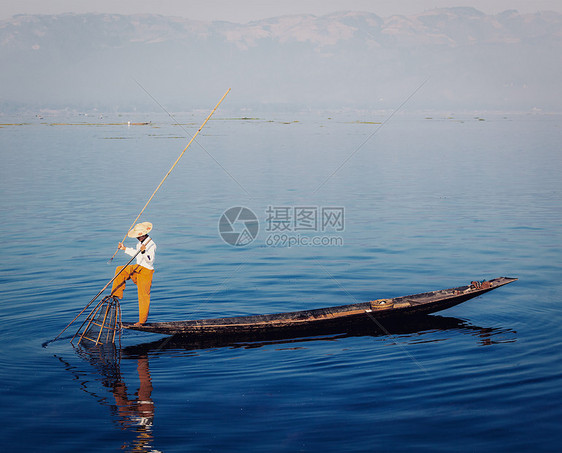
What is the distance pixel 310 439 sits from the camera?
8.96m

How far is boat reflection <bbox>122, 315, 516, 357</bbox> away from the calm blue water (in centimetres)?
7

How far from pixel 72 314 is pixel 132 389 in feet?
14.0

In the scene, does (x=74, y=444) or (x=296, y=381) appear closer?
(x=74, y=444)

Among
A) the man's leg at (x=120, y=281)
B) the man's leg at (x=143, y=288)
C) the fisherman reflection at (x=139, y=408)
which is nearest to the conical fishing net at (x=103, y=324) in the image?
the man's leg at (x=120, y=281)

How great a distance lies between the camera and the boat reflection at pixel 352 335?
1262 centimetres

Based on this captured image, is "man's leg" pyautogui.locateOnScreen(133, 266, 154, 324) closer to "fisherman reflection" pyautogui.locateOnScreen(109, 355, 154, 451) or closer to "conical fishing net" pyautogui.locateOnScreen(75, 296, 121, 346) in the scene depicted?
"conical fishing net" pyautogui.locateOnScreen(75, 296, 121, 346)

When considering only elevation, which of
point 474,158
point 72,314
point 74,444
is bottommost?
point 74,444

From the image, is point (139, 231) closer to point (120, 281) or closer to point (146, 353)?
point (120, 281)

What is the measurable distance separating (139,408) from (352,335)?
4796 mm

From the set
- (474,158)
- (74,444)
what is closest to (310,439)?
(74,444)

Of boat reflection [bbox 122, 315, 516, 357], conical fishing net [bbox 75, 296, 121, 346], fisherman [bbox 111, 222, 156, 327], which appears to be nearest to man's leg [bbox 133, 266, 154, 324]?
fisherman [bbox 111, 222, 156, 327]

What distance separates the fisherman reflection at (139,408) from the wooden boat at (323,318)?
1349mm

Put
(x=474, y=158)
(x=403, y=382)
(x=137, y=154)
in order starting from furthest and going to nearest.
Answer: (x=137, y=154) → (x=474, y=158) → (x=403, y=382)

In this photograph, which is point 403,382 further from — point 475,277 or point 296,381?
point 475,277
